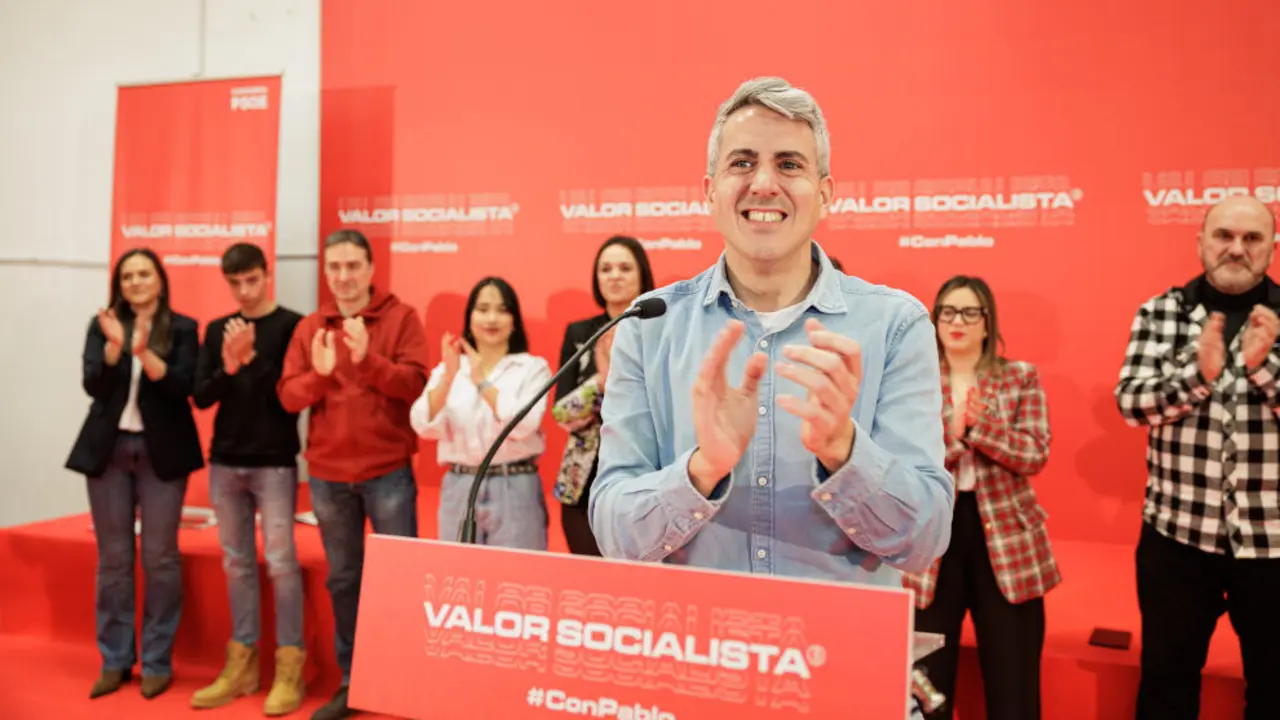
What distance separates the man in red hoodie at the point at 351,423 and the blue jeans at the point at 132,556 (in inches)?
28.0

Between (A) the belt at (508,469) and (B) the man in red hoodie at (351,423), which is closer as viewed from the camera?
(A) the belt at (508,469)

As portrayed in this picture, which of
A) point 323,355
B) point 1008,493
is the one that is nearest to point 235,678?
point 323,355

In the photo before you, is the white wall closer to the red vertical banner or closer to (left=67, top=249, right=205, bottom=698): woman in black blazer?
the red vertical banner

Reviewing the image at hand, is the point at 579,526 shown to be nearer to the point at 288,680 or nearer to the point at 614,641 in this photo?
the point at 288,680

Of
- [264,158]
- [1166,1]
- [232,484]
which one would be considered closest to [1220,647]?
[1166,1]

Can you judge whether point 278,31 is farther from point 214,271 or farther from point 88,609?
point 88,609

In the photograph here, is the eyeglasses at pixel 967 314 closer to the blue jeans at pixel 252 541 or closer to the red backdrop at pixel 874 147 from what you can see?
the red backdrop at pixel 874 147

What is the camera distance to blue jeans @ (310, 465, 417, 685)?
3809mm

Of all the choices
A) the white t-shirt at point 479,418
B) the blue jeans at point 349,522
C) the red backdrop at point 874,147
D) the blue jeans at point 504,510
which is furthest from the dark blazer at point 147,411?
the red backdrop at point 874,147

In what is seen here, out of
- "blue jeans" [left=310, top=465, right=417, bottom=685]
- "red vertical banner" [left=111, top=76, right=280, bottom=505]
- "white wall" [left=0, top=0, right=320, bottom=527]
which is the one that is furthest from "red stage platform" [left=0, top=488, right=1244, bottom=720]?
"red vertical banner" [left=111, top=76, right=280, bottom=505]

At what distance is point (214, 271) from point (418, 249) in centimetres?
101

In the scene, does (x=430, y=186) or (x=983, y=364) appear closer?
(x=983, y=364)

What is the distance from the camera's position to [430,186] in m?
5.25

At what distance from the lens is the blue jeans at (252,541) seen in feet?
12.9
